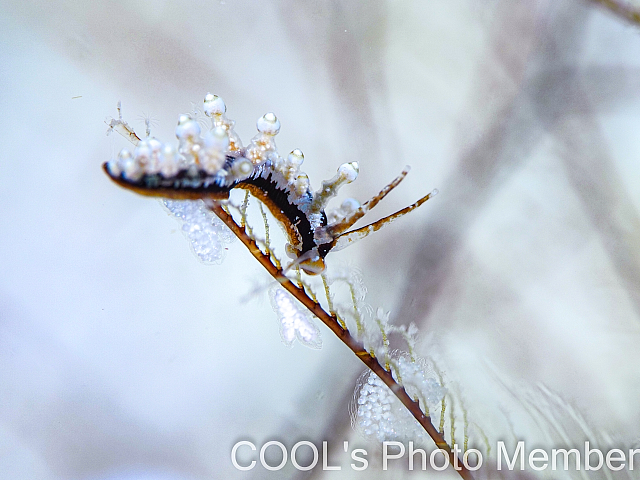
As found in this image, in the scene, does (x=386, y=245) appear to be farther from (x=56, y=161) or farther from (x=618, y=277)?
(x=56, y=161)

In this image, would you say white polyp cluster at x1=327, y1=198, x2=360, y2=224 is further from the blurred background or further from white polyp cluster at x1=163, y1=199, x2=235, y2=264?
the blurred background

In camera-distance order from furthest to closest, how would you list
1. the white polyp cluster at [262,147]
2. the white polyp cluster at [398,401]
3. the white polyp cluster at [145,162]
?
the white polyp cluster at [398,401] < the white polyp cluster at [262,147] < the white polyp cluster at [145,162]

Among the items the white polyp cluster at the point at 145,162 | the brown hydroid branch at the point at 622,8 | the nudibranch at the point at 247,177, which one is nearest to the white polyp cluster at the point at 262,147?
the nudibranch at the point at 247,177

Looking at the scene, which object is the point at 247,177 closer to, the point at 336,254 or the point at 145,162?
the point at 145,162

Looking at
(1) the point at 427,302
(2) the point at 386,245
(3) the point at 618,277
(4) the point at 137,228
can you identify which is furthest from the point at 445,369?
(4) the point at 137,228

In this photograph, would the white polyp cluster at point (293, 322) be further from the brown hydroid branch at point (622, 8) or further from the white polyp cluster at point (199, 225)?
the brown hydroid branch at point (622, 8)

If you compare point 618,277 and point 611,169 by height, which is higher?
point 611,169
